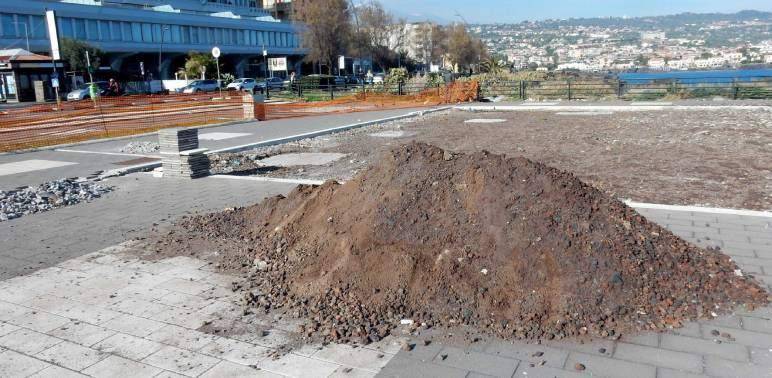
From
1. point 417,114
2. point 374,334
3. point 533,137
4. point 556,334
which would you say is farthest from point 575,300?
point 417,114

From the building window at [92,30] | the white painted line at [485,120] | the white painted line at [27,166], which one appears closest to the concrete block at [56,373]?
the white painted line at [27,166]

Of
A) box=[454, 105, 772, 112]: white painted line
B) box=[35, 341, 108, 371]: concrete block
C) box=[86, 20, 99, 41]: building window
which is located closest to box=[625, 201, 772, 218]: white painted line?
box=[35, 341, 108, 371]: concrete block

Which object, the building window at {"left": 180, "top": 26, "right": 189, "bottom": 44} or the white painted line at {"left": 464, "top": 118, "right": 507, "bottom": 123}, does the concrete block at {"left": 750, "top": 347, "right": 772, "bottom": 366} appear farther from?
the building window at {"left": 180, "top": 26, "right": 189, "bottom": 44}

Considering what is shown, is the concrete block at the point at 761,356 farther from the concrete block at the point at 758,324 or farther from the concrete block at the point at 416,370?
the concrete block at the point at 416,370

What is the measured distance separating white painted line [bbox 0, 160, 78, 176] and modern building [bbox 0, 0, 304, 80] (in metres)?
49.0

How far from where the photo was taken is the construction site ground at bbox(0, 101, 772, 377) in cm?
392

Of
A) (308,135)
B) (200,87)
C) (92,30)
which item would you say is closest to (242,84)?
(200,87)

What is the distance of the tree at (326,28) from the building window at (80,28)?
23781mm

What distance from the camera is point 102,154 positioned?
14516mm

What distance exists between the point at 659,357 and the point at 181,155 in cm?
890

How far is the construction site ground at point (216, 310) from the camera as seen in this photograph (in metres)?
3.92

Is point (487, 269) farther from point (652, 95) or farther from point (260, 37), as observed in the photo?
point (260, 37)

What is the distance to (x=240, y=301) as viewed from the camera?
5.05 metres

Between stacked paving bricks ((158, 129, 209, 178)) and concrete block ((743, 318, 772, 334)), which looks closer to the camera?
concrete block ((743, 318, 772, 334))
